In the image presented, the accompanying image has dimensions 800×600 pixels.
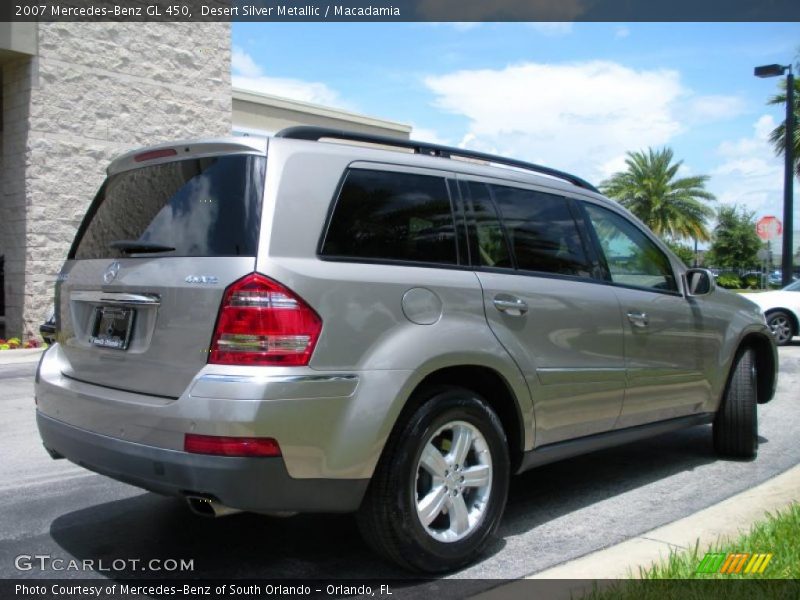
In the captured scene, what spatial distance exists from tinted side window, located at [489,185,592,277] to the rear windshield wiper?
1721 mm

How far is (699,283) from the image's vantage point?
5.32 meters

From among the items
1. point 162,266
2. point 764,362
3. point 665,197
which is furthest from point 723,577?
point 665,197

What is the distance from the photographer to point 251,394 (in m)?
3.01

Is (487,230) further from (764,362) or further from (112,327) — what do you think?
(764,362)

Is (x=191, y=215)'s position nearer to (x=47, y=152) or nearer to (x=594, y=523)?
(x=594, y=523)

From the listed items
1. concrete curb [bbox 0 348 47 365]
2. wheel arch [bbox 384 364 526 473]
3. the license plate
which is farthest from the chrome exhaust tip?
concrete curb [bbox 0 348 47 365]

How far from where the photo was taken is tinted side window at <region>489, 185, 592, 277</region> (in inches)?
166

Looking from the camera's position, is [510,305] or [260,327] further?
[510,305]

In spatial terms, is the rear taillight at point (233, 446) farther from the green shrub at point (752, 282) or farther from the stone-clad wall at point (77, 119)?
the green shrub at point (752, 282)

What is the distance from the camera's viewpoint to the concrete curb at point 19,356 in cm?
1146

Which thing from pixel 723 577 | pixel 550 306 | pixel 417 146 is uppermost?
pixel 417 146

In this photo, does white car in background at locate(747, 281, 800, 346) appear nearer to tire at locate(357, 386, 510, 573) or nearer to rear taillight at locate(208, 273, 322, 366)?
tire at locate(357, 386, 510, 573)

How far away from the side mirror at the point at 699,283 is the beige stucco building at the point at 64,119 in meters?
Result: 10.3

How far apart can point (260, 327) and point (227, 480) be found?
23.3 inches
